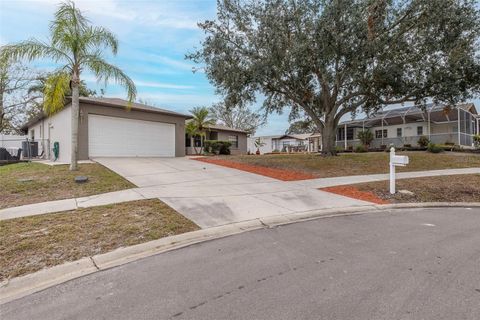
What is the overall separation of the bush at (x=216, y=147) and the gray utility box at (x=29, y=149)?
1185 cm

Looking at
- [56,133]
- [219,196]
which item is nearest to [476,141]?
[219,196]

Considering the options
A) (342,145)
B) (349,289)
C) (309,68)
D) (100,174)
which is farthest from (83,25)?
(342,145)

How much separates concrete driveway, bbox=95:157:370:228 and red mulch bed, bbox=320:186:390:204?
38 cm

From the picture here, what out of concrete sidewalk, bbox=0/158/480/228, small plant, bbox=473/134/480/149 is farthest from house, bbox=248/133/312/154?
concrete sidewalk, bbox=0/158/480/228

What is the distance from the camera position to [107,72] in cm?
1157

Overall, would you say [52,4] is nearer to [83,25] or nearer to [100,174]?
[83,25]

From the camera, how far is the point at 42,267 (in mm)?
3812

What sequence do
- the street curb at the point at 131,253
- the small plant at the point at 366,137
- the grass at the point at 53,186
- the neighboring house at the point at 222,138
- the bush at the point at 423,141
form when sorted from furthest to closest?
1. the small plant at the point at 366,137
2. the neighboring house at the point at 222,138
3. the bush at the point at 423,141
4. the grass at the point at 53,186
5. the street curb at the point at 131,253

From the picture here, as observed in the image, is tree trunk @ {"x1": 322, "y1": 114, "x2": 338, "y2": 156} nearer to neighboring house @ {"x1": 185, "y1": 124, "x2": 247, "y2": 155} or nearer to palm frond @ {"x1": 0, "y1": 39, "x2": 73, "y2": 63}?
neighboring house @ {"x1": 185, "y1": 124, "x2": 247, "y2": 155}

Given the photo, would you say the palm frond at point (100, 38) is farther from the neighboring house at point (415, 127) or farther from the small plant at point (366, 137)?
the small plant at point (366, 137)

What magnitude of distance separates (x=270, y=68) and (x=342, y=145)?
20.8 metres

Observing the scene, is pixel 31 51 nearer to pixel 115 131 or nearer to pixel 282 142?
pixel 115 131

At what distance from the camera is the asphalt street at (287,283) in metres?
2.81

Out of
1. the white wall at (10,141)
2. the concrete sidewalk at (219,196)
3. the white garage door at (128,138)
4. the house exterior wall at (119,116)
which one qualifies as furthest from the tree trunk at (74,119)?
the white wall at (10,141)
